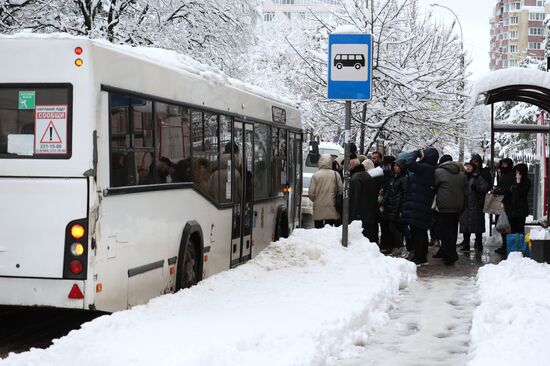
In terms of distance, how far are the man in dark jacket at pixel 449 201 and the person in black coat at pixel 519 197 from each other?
6.47 ft

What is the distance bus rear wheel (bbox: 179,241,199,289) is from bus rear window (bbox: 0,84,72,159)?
8.76ft

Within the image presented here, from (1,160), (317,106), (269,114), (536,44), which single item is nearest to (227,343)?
(1,160)

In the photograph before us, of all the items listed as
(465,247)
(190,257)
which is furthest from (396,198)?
(190,257)

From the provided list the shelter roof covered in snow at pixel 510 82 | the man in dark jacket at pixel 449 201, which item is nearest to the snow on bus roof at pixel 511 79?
the shelter roof covered in snow at pixel 510 82

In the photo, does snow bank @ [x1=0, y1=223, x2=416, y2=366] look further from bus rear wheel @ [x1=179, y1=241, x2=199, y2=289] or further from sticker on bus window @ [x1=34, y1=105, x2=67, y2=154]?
sticker on bus window @ [x1=34, y1=105, x2=67, y2=154]

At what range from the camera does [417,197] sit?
15.4 m

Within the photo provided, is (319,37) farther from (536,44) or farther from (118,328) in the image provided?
(536,44)

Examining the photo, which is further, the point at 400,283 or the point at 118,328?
the point at 400,283

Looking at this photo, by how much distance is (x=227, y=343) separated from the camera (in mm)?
7137

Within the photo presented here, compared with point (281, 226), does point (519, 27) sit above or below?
above

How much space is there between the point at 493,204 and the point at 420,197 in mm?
3105

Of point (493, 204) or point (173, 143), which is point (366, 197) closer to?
point (493, 204)

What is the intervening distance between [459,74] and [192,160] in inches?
856

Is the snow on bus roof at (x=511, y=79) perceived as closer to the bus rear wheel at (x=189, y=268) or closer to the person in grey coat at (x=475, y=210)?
the person in grey coat at (x=475, y=210)
